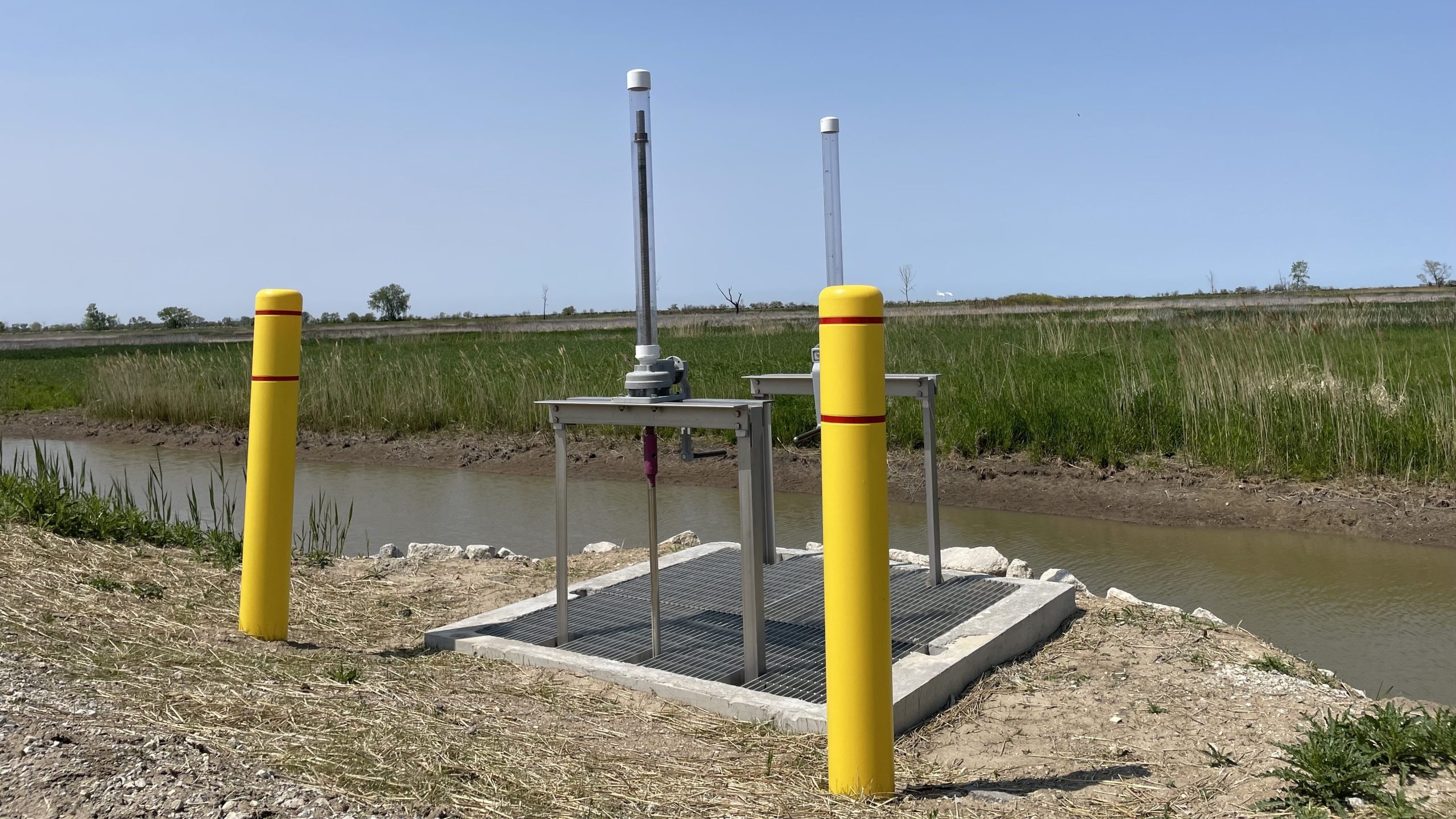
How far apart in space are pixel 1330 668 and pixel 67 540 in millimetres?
6336

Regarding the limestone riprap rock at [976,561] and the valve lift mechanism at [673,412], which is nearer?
the valve lift mechanism at [673,412]

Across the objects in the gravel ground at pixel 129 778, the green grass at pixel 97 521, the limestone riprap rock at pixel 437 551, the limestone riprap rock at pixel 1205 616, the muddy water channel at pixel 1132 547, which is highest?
the green grass at pixel 97 521

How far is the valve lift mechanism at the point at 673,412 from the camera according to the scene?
12.8 ft

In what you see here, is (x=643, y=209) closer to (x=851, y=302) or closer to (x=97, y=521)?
(x=851, y=302)

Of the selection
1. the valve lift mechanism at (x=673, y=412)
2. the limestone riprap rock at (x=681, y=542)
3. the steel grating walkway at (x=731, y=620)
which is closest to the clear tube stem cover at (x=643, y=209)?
the valve lift mechanism at (x=673, y=412)

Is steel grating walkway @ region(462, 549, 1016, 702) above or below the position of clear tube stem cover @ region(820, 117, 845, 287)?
below

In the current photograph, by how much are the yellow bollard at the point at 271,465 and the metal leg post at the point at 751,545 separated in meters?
1.83

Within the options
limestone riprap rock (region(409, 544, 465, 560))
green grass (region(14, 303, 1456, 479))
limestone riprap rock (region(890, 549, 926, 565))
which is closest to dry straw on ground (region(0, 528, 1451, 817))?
limestone riprap rock (region(890, 549, 926, 565))

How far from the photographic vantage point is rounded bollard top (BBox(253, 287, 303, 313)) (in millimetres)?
4234

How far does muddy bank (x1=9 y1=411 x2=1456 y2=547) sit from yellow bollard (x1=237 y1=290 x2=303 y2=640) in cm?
659

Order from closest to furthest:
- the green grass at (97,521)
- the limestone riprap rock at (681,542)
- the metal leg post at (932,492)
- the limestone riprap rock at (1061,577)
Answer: the metal leg post at (932,492) → the limestone riprap rock at (1061,577) → the green grass at (97,521) → the limestone riprap rock at (681,542)

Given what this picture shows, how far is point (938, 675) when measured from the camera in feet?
12.9

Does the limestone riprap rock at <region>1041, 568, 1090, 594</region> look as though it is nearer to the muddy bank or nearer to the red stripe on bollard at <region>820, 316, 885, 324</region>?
the red stripe on bollard at <region>820, 316, 885, 324</region>

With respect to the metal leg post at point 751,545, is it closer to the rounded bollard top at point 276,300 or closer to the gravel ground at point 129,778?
the gravel ground at point 129,778
